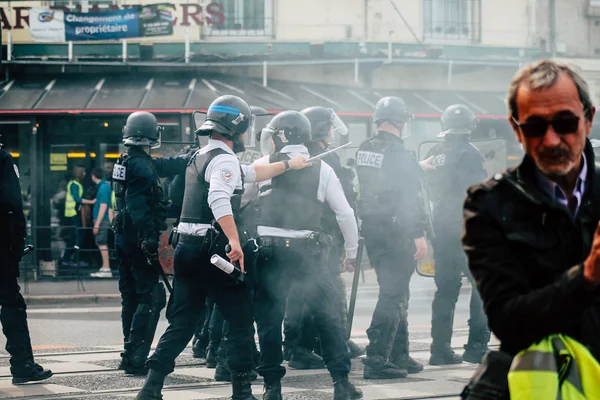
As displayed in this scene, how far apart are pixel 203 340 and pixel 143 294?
1.00m

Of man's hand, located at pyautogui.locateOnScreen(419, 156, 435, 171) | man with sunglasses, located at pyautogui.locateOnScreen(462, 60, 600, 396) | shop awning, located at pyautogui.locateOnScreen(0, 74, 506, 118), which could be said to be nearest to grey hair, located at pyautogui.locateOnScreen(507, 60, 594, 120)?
man with sunglasses, located at pyautogui.locateOnScreen(462, 60, 600, 396)

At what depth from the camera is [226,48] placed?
20.2m

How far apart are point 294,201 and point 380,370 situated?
1570mm

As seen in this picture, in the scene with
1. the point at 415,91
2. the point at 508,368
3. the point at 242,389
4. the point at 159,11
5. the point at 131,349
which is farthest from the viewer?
the point at 415,91

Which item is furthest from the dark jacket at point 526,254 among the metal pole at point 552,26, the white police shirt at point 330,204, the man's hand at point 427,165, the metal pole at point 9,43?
the metal pole at point 552,26

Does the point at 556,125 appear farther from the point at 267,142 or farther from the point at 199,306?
the point at 267,142

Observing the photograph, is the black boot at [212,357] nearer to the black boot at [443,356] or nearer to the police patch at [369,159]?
the black boot at [443,356]

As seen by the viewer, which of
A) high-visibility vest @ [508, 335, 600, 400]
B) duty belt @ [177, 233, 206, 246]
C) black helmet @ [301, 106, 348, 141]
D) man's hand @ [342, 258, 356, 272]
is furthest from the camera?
black helmet @ [301, 106, 348, 141]

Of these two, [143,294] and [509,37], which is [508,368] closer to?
[143,294]

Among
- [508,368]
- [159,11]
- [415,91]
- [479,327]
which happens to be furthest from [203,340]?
[415,91]

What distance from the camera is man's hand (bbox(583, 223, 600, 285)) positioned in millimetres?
2449

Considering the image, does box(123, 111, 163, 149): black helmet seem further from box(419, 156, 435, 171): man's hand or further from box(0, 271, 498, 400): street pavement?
box(419, 156, 435, 171): man's hand

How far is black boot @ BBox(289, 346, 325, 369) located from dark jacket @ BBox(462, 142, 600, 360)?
5668mm

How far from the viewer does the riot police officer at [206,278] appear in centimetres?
639
